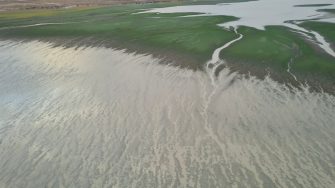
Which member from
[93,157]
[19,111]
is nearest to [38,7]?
[19,111]

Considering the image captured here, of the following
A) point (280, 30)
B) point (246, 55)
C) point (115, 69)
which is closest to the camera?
point (115, 69)

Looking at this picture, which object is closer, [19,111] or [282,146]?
[282,146]

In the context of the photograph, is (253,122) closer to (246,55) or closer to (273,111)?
(273,111)

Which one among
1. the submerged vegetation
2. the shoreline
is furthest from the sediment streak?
the submerged vegetation

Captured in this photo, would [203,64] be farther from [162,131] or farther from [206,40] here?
[162,131]

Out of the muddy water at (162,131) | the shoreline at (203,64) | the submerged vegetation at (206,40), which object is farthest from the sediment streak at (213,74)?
the submerged vegetation at (206,40)

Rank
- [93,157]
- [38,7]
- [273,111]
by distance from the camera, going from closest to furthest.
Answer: [93,157] → [273,111] → [38,7]

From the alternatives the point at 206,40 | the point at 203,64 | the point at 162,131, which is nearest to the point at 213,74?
the point at 203,64
